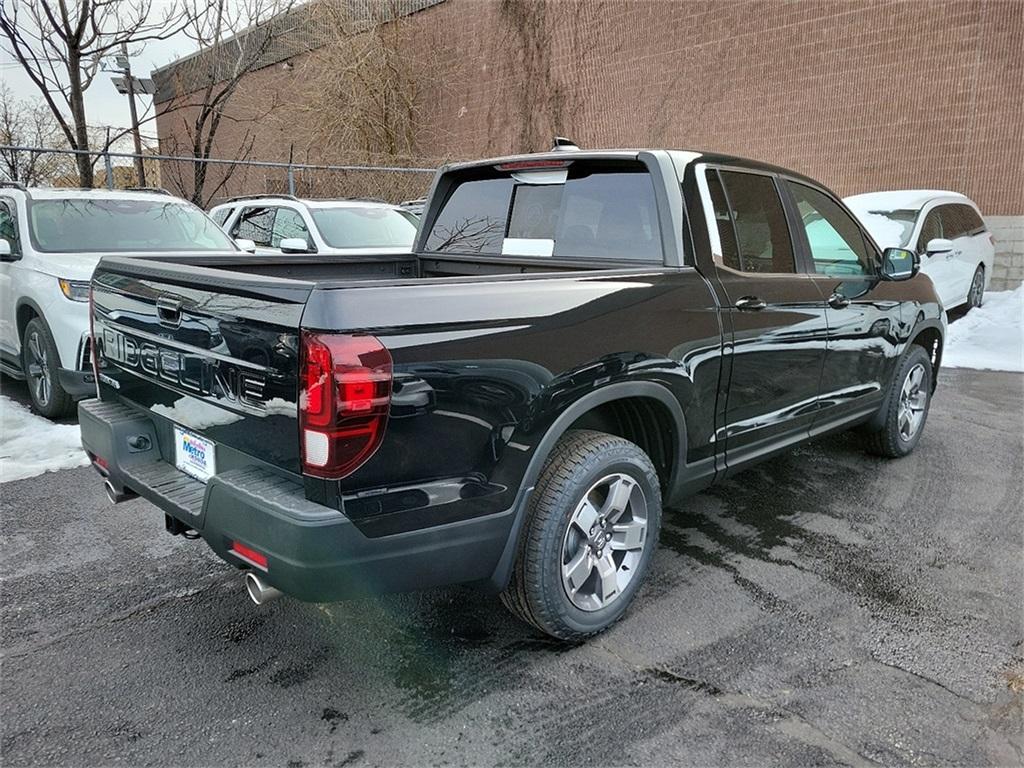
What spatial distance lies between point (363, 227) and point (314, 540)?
7.32 m

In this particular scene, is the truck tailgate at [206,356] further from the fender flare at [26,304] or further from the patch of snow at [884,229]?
the patch of snow at [884,229]

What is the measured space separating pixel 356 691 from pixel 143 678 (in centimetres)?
79

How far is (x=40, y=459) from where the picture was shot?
498 centimetres

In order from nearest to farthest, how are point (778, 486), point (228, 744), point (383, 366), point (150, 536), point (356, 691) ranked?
point (383, 366) < point (228, 744) < point (356, 691) < point (150, 536) < point (778, 486)

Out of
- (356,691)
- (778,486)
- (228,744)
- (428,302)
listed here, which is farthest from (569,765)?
(778,486)

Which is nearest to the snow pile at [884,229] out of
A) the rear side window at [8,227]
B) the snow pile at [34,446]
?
the snow pile at [34,446]

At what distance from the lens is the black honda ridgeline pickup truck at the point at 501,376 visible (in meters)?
2.18

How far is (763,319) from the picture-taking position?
354 centimetres

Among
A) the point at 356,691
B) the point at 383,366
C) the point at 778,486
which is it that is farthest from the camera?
the point at 778,486

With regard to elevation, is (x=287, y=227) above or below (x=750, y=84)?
below

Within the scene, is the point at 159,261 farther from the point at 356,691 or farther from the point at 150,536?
the point at 356,691

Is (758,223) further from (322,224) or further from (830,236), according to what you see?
(322,224)

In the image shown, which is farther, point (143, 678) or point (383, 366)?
point (143, 678)

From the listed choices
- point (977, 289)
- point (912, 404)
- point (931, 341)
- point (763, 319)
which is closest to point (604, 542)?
point (763, 319)
